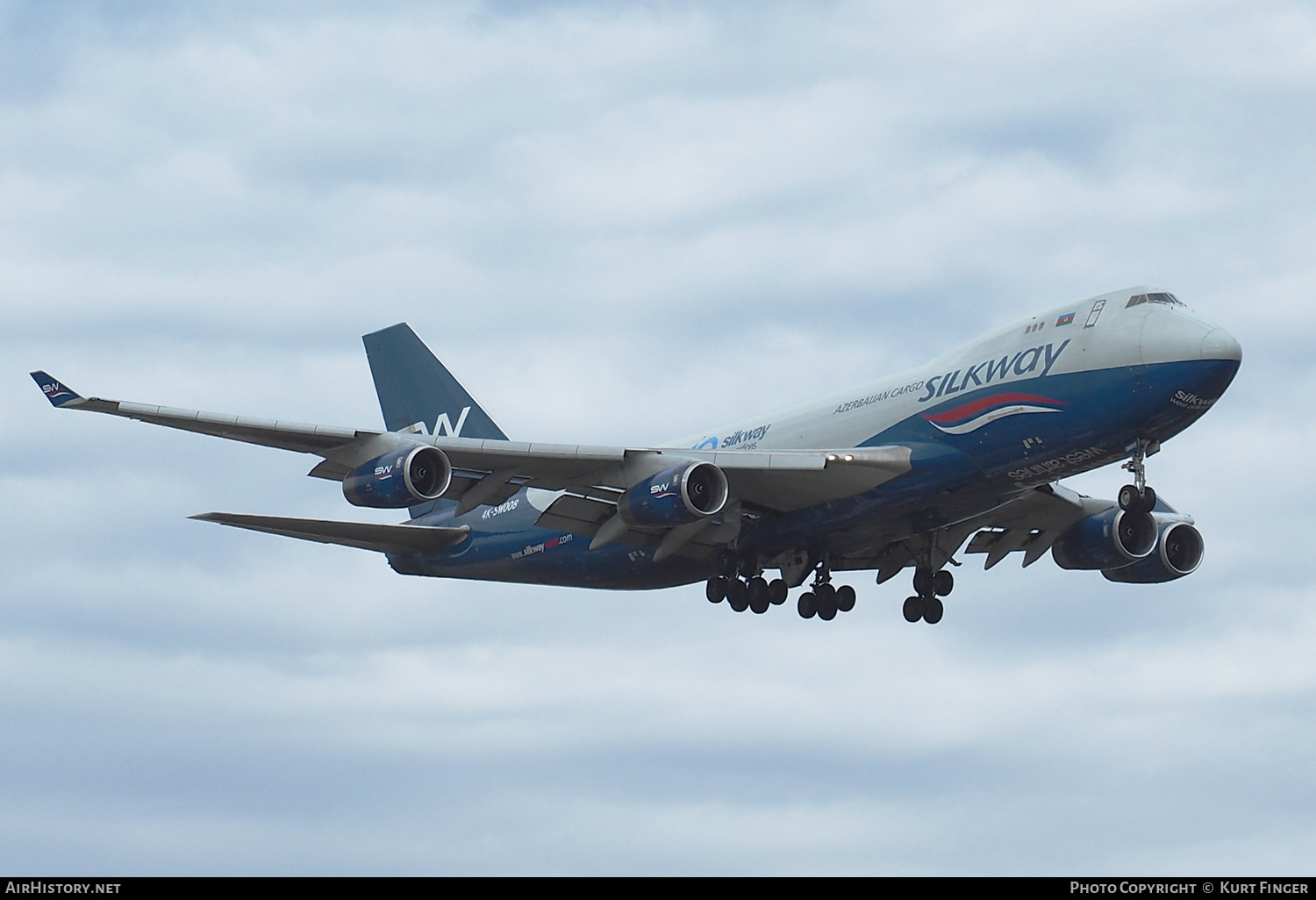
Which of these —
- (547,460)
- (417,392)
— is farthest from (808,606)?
(417,392)

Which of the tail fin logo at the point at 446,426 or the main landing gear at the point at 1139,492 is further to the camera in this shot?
the tail fin logo at the point at 446,426

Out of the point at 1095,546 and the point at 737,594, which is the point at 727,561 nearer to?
the point at 737,594

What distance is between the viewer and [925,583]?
45.1 meters

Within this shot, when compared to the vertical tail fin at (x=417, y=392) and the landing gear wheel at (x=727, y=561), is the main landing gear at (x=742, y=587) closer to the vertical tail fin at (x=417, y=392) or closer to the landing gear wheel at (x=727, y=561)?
the landing gear wheel at (x=727, y=561)

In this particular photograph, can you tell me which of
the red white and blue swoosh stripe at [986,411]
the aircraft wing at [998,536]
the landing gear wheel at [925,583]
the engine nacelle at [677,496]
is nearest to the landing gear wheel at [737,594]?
the aircraft wing at [998,536]

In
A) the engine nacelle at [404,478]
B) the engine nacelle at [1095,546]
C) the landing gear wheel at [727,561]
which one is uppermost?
the engine nacelle at [1095,546]

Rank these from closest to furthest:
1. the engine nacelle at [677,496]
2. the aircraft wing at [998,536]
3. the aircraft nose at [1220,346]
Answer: the aircraft nose at [1220,346], the engine nacelle at [677,496], the aircraft wing at [998,536]

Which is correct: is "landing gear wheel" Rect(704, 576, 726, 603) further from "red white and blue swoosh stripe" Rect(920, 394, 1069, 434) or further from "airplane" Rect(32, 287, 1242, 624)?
"red white and blue swoosh stripe" Rect(920, 394, 1069, 434)

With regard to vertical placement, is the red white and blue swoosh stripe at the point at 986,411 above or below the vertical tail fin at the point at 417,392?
below

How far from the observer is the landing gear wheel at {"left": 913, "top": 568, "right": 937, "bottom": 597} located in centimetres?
4509

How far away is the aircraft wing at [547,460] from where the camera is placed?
38.8 m
